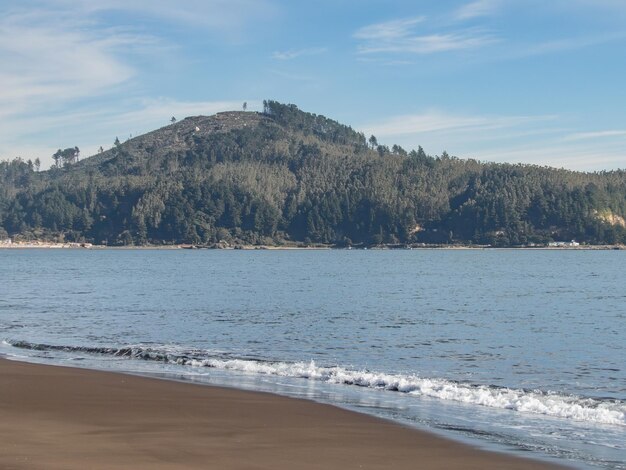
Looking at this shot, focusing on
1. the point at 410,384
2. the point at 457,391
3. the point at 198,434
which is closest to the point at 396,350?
the point at 410,384

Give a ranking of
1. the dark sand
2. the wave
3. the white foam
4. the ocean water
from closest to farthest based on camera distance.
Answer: the dark sand
the ocean water
the white foam
the wave

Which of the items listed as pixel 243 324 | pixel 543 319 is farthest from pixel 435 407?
pixel 543 319

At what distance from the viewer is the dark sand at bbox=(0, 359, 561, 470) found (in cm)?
1314

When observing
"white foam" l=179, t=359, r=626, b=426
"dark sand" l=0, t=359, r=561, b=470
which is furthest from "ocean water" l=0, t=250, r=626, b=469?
"dark sand" l=0, t=359, r=561, b=470

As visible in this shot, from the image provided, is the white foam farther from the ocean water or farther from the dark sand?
the dark sand

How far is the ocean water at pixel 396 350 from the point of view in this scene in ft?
59.5

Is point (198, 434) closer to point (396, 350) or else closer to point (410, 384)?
point (410, 384)

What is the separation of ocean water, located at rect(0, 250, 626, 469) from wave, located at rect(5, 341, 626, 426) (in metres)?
0.05

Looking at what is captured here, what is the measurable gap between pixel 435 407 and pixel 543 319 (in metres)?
27.0

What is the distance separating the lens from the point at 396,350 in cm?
3117

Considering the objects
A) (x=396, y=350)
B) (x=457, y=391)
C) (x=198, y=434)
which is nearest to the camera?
(x=198, y=434)

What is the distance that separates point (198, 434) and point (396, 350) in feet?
55.0

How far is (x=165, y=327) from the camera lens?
130ft

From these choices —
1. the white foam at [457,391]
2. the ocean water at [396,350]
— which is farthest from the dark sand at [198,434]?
the white foam at [457,391]
